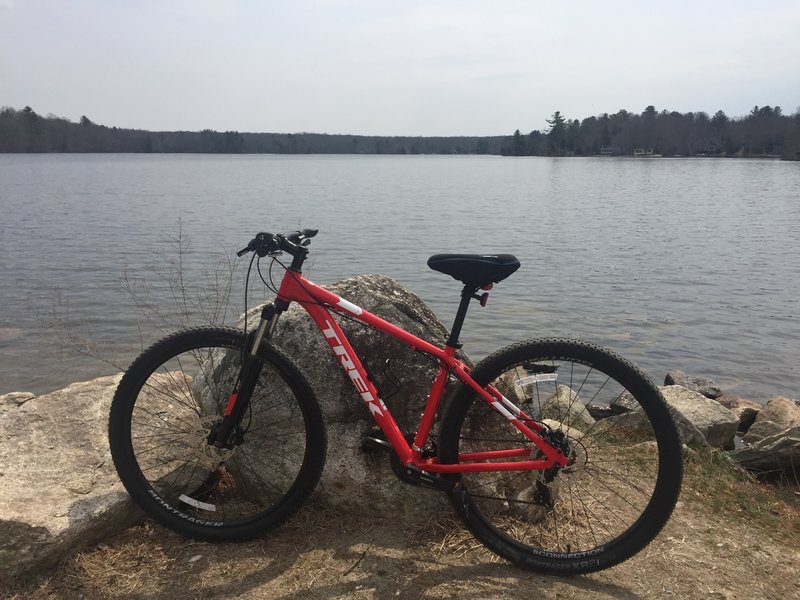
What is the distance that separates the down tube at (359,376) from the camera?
135 inches

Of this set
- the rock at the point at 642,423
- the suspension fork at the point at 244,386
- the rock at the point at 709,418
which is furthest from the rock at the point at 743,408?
the suspension fork at the point at 244,386

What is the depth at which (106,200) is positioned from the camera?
3588cm

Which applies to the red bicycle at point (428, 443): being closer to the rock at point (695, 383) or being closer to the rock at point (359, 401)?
the rock at point (359, 401)

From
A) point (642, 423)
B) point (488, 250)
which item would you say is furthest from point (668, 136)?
Answer: point (642, 423)

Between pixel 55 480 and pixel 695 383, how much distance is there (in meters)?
9.68

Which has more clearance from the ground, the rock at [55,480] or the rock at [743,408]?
the rock at [55,480]

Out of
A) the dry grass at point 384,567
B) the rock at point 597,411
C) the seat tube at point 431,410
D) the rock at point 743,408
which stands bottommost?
the rock at point 743,408

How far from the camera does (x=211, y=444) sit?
140 inches

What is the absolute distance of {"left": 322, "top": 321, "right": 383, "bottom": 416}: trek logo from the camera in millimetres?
3443

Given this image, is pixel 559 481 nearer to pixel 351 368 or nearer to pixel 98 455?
pixel 351 368

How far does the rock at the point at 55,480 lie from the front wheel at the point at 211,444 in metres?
0.21

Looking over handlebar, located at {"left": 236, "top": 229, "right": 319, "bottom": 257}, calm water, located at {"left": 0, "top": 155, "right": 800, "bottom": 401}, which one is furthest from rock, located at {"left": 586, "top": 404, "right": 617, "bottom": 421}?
handlebar, located at {"left": 236, "top": 229, "right": 319, "bottom": 257}

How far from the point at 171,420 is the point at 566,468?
2.55 meters

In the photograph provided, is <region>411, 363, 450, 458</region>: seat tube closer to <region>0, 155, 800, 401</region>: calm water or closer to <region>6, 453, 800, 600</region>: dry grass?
<region>6, 453, 800, 600</region>: dry grass
